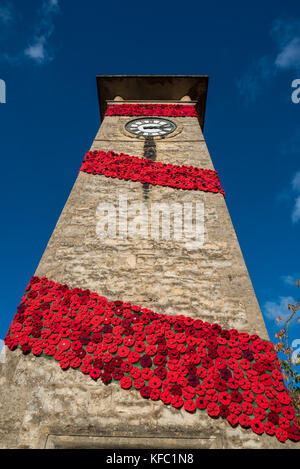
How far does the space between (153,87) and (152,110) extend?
1.76 meters

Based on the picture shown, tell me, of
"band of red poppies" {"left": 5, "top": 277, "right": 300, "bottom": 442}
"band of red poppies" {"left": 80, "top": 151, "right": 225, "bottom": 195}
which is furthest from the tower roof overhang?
"band of red poppies" {"left": 5, "top": 277, "right": 300, "bottom": 442}

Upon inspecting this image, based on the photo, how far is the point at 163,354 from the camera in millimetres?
3902

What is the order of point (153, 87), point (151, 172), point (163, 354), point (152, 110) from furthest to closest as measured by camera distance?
point (153, 87)
point (152, 110)
point (151, 172)
point (163, 354)

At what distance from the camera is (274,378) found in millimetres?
3730

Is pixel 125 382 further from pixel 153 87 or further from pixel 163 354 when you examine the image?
pixel 153 87

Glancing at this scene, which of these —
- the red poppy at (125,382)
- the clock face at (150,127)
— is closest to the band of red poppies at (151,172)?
the clock face at (150,127)

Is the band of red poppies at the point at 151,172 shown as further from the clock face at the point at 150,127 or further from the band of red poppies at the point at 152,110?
the band of red poppies at the point at 152,110

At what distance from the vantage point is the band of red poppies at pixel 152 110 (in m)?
9.95

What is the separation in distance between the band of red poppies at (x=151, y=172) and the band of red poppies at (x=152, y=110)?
128 inches

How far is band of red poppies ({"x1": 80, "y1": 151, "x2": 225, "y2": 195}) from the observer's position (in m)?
6.58

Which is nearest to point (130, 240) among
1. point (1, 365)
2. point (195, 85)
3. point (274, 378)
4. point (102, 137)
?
point (1, 365)

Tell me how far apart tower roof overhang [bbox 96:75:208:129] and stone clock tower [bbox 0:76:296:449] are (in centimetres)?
355

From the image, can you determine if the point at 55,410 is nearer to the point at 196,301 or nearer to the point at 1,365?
the point at 1,365

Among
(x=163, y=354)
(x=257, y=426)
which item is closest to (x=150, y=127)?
(x=163, y=354)
